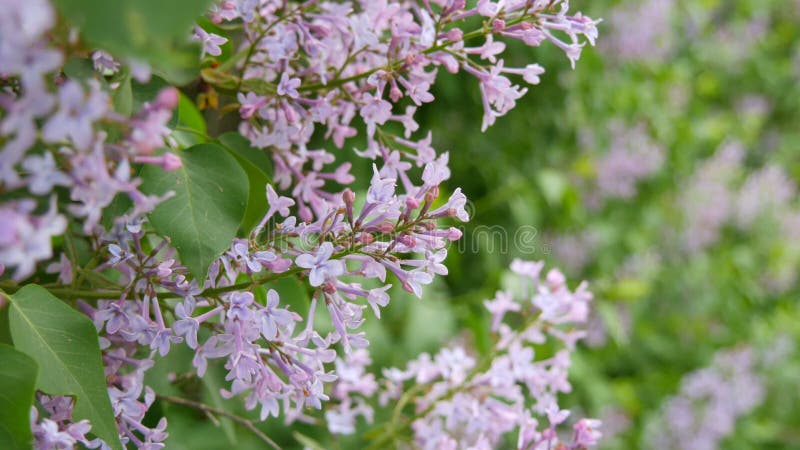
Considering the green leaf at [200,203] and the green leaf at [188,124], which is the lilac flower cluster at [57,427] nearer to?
the green leaf at [200,203]

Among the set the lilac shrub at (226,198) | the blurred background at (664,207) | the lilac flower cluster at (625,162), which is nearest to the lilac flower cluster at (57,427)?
the lilac shrub at (226,198)

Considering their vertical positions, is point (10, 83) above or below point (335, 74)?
below

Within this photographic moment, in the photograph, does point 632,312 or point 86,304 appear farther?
point 632,312

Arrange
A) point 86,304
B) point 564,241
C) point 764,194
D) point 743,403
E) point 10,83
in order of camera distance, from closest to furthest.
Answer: point 10,83 < point 86,304 < point 564,241 < point 743,403 < point 764,194

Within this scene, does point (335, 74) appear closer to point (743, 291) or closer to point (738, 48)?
point (743, 291)

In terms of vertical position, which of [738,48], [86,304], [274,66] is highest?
[738,48]

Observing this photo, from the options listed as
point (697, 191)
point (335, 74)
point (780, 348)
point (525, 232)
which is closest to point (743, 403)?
point (780, 348)

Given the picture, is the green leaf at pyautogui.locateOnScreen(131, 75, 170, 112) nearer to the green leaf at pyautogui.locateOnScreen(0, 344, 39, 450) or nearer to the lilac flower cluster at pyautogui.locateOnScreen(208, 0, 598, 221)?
the lilac flower cluster at pyautogui.locateOnScreen(208, 0, 598, 221)

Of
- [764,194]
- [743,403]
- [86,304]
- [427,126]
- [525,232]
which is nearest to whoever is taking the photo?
[86,304]
